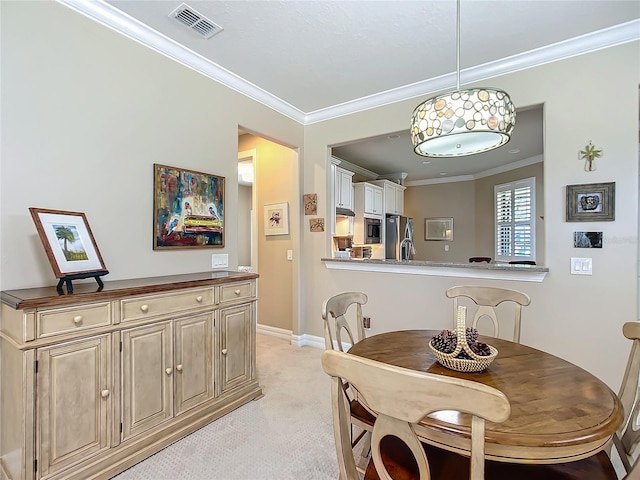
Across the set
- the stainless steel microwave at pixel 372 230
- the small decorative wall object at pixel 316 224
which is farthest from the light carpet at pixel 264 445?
the stainless steel microwave at pixel 372 230

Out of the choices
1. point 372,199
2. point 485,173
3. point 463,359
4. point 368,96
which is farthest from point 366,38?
point 485,173

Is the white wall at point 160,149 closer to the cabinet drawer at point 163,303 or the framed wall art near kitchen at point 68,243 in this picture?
the framed wall art near kitchen at point 68,243

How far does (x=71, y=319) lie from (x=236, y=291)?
3.54 ft

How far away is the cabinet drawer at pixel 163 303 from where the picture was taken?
182cm

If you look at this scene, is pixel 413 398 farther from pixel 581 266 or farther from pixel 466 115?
pixel 581 266

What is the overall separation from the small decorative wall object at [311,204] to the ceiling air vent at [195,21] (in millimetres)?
1929

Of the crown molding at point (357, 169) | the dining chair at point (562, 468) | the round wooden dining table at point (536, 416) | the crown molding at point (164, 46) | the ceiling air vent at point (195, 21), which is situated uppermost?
the ceiling air vent at point (195, 21)

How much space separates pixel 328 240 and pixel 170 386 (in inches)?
90.0

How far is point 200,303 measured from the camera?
7.25 feet

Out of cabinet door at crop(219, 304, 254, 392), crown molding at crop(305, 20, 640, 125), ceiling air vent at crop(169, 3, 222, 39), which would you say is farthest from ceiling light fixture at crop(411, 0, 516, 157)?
cabinet door at crop(219, 304, 254, 392)

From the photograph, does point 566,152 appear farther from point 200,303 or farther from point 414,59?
point 200,303

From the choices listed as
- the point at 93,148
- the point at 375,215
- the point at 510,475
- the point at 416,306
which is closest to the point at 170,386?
the point at 93,148

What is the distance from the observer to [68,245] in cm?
176

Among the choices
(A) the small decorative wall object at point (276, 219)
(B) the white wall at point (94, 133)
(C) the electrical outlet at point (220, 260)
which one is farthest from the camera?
(A) the small decorative wall object at point (276, 219)
